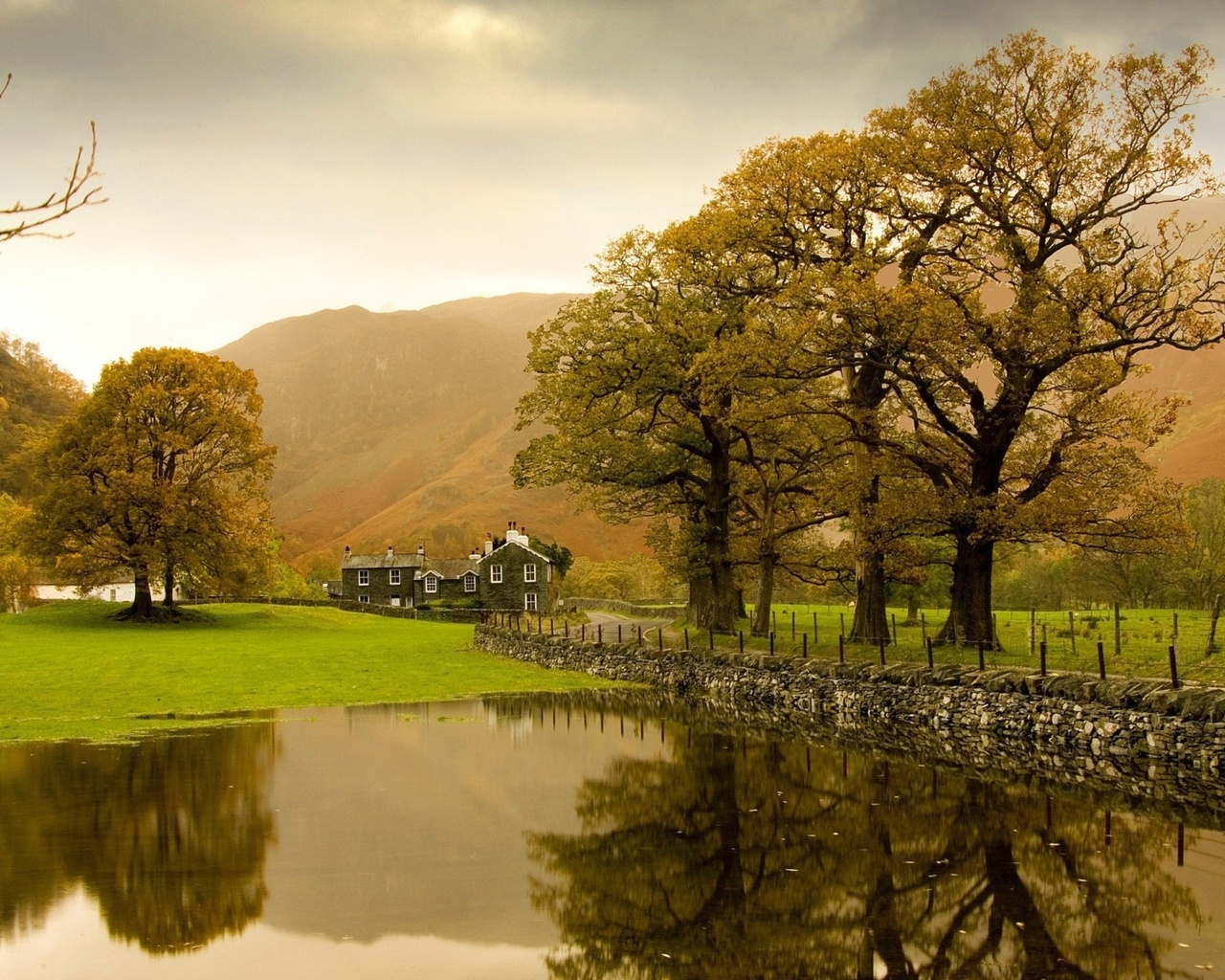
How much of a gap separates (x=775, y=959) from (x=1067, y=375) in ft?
86.5

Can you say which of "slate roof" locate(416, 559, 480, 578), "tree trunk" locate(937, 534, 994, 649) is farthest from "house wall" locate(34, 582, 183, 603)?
"tree trunk" locate(937, 534, 994, 649)

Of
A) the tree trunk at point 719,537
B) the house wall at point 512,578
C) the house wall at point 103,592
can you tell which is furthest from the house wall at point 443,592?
the tree trunk at point 719,537

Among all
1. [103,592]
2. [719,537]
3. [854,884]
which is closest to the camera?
[854,884]

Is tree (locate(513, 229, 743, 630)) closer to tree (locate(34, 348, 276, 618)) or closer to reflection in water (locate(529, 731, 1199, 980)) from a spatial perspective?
reflection in water (locate(529, 731, 1199, 980))

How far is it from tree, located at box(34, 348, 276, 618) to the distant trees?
35972 millimetres

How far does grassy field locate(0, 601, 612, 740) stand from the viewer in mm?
32469

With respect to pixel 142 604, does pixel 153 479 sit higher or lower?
higher

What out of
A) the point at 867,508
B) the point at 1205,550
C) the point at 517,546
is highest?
the point at 867,508

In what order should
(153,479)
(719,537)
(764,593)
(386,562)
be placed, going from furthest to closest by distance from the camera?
(386,562), (153,479), (719,537), (764,593)

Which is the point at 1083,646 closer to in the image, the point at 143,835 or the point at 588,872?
the point at 588,872

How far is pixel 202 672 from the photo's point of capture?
4212 cm

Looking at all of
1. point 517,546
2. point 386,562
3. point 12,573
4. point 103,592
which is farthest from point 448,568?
point 12,573

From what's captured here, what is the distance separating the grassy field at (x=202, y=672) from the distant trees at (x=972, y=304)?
43.5ft

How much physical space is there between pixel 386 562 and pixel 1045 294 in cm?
9088
